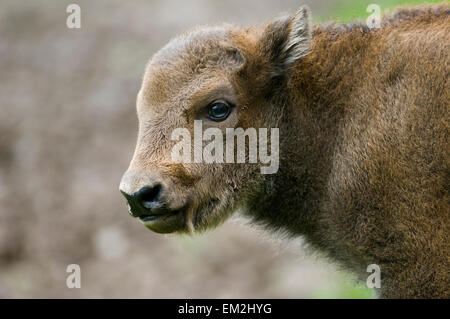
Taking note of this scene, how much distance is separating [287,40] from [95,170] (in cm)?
988

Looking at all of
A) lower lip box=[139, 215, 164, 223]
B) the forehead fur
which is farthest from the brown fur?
lower lip box=[139, 215, 164, 223]

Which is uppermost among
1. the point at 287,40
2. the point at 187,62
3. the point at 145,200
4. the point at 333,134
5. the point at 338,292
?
the point at 287,40

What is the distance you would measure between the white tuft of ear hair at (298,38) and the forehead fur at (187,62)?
542mm

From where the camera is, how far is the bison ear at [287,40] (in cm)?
789

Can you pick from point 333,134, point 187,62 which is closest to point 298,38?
point 333,134

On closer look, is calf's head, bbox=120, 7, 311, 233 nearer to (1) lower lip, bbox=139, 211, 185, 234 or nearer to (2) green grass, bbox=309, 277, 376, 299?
(1) lower lip, bbox=139, 211, 185, 234

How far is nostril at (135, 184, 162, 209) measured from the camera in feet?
23.1

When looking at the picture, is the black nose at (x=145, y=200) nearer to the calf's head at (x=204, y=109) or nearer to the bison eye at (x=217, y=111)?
the calf's head at (x=204, y=109)

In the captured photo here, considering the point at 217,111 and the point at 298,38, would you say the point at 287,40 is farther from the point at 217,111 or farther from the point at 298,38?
the point at 217,111

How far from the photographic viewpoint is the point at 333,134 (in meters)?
7.70

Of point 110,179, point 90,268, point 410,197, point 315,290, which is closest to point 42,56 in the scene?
point 110,179

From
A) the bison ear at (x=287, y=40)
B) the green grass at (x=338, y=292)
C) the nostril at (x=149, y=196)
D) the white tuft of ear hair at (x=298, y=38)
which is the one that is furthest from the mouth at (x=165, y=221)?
the green grass at (x=338, y=292)

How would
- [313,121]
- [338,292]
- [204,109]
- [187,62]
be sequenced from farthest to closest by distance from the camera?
1. [338,292]
2. [313,121]
3. [187,62]
4. [204,109]

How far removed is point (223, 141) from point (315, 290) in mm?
6940
